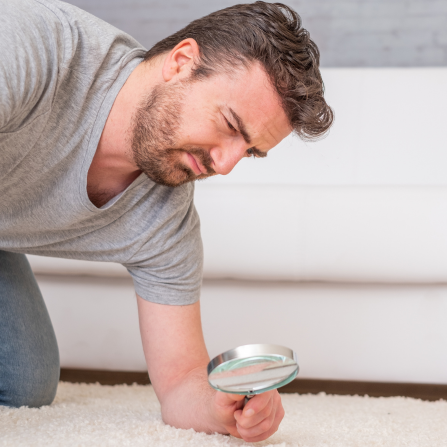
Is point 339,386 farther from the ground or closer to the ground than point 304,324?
closer to the ground

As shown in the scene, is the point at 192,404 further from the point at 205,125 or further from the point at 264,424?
the point at 205,125

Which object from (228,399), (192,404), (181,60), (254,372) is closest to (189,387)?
(192,404)

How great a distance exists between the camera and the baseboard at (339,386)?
1.34 metres

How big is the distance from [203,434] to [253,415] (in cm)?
13

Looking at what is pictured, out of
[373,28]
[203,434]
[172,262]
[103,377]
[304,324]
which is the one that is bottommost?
[103,377]

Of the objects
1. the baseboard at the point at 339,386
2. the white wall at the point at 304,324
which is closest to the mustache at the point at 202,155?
the white wall at the point at 304,324

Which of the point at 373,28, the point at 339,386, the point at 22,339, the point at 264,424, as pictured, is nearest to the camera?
A: the point at 264,424

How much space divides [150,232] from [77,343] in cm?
54

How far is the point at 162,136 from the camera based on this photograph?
3.00 ft

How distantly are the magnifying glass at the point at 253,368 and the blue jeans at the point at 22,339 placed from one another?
613 millimetres

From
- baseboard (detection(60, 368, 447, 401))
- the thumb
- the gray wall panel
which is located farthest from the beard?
the gray wall panel

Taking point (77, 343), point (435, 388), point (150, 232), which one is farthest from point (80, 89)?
point (435, 388)

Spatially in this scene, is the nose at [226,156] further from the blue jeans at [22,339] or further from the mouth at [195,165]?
the blue jeans at [22,339]

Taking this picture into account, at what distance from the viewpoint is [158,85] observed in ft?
3.01
